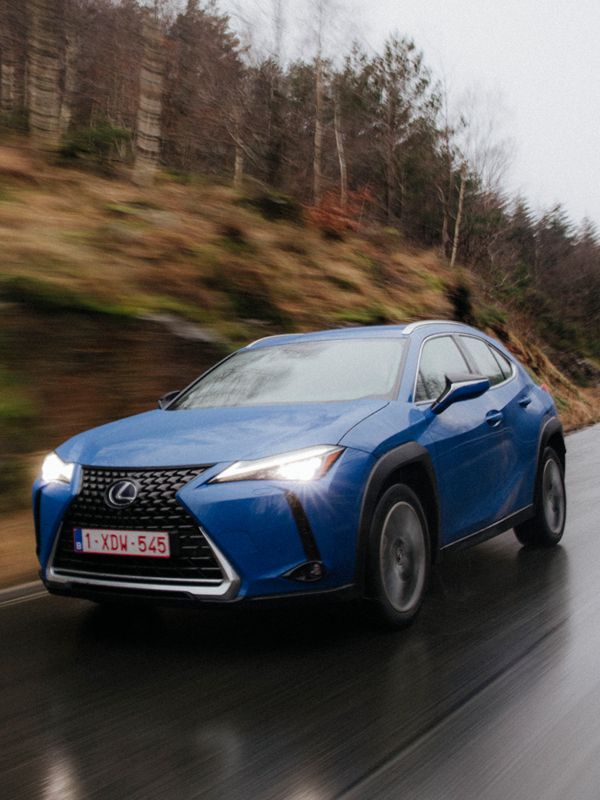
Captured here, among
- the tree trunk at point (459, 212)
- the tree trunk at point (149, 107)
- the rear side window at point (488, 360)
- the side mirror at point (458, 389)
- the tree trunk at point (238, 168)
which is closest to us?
the side mirror at point (458, 389)

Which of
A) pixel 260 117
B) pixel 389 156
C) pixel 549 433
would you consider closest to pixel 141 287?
pixel 549 433

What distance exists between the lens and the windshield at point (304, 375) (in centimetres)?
519

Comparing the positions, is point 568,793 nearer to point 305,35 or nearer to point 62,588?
point 62,588

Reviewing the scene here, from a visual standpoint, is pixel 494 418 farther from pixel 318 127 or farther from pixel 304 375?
pixel 318 127

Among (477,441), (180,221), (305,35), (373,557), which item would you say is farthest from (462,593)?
(305,35)

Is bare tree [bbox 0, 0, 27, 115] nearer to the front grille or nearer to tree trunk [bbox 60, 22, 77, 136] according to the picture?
tree trunk [bbox 60, 22, 77, 136]

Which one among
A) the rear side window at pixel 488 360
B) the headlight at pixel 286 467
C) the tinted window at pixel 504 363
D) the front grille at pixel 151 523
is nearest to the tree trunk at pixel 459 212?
the tinted window at pixel 504 363

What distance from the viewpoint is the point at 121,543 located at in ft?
13.8

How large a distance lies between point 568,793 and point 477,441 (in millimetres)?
A: 2769

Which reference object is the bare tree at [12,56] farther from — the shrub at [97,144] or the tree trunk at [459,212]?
the tree trunk at [459,212]

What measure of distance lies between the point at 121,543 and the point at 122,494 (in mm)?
217

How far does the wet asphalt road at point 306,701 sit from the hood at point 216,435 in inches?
28.8

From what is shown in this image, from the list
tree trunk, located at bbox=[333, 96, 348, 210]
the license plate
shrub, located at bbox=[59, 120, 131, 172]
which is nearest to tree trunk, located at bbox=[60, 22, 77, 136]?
shrub, located at bbox=[59, 120, 131, 172]

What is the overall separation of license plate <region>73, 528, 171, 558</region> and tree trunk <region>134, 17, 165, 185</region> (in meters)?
12.8
